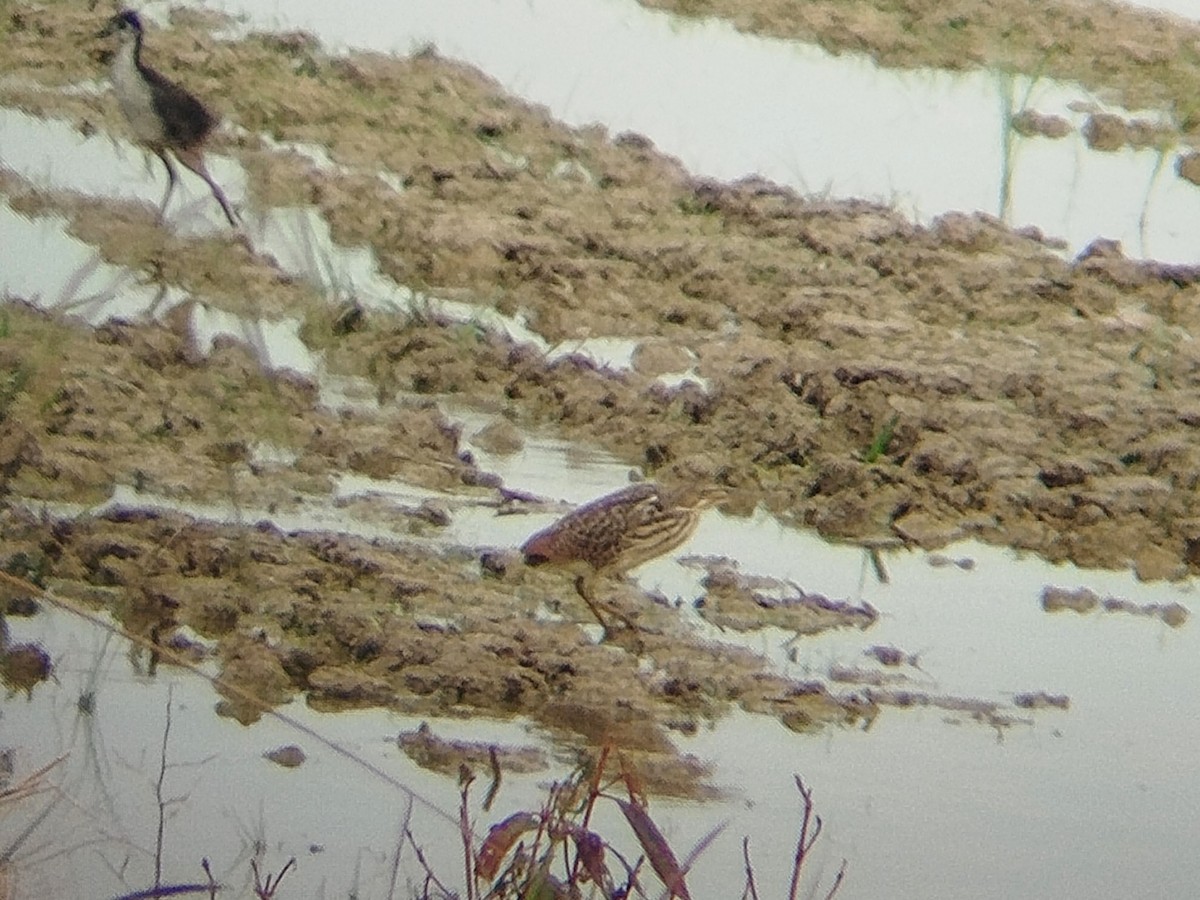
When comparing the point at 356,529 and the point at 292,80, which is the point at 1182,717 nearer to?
the point at 356,529

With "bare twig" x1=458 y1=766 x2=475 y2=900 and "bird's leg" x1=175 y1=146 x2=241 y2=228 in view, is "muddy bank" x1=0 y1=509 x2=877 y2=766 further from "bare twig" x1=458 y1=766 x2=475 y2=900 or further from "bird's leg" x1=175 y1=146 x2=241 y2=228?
"bird's leg" x1=175 y1=146 x2=241 y2=228

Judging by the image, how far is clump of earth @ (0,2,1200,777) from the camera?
2.25 m

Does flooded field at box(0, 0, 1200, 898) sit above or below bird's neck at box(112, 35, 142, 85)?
below

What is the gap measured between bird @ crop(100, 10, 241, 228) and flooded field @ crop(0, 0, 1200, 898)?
25 mm

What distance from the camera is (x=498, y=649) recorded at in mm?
2322

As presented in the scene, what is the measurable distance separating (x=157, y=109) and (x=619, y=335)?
755 mm

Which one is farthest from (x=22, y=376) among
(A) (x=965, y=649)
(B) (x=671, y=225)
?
(A) (x=965, y=649)

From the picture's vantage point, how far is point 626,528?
88.0 inches

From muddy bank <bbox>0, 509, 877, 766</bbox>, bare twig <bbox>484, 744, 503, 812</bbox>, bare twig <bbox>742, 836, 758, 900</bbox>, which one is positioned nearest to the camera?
bare twig <bbox>484, 744, 503, 812</bbox>

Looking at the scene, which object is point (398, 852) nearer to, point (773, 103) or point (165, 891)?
point (165, 891)

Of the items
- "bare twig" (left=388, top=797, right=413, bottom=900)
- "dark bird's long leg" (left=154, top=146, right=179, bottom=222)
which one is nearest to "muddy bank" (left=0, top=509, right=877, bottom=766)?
"bare twig" (left=388, top=797, right=413, bottom=900)

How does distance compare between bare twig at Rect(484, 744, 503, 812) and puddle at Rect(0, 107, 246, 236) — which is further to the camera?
puddle at Rect(0, 107, 246, 236)

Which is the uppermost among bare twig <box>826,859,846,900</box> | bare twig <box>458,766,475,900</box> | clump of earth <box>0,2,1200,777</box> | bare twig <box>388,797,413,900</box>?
clump of earth <box>0,2,1200,777</box>

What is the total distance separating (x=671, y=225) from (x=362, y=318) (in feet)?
1.58
